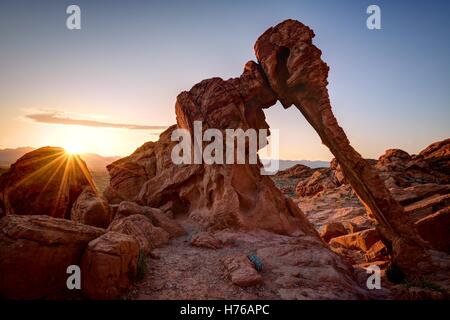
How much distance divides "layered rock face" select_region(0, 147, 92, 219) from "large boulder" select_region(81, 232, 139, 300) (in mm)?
9844

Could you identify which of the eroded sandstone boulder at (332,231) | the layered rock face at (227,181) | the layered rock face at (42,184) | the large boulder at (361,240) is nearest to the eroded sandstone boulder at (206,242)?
the layered rock face at (227,181)

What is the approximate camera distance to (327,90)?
13.4 metres

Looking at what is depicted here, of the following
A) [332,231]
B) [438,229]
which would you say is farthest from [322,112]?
[332,231]

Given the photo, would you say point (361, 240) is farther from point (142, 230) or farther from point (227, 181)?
point (142, 230)

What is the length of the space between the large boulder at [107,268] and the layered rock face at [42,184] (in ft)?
Answer: 32.3

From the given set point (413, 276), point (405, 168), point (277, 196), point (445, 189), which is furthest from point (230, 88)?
point (405, 168)

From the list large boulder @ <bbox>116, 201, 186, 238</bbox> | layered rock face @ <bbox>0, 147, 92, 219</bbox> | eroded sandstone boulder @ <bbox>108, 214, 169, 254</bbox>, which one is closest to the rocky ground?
eroded sandstone boulder @ <bbox>108, 214, 169, 254</bbox>

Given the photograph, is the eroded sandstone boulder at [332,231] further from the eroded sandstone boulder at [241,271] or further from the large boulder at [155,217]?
the eroded sandstone boulder at [241,271]

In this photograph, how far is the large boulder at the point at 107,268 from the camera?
22.0 ft

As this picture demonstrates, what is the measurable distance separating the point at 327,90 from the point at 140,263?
1159cm

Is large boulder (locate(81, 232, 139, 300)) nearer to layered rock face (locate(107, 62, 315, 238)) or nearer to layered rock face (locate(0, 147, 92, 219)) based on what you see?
layered rock face (locate(107, 62, 315, 238))
